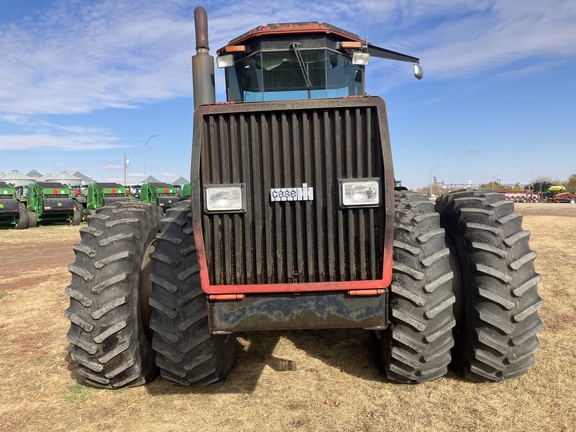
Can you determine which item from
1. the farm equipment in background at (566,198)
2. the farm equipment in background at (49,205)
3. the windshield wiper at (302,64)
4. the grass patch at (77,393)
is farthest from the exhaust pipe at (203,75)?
the farm equipment in background at (566,198)

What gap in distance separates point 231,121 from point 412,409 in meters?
2.47

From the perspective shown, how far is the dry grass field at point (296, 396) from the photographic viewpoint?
10.6 feet

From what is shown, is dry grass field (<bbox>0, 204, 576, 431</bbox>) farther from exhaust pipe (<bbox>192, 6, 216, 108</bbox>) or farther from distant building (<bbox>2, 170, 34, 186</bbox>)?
distant building (<bbox>2, 170, 34, 186</bbox>)

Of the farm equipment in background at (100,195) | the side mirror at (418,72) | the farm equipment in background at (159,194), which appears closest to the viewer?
the side mirror at (418,72)

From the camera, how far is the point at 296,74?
4.43 metres

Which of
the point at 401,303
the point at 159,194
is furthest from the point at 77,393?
the point at 159,194

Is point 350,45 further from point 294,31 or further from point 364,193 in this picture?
point 364,193

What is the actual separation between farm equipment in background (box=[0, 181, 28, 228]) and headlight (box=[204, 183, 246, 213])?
1953cm

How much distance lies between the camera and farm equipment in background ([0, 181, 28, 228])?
19141 millimetres

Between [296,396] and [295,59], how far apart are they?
3.07m

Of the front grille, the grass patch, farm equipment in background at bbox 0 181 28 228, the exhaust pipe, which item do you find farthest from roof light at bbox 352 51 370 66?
farm equipment in background at bbox 0 181 28 228

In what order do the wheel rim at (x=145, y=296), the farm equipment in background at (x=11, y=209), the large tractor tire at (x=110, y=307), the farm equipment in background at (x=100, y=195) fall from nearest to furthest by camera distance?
the large tractor tire at (x=110, y=307) < the wheel rim at (x=145, y=296) < the farm equipment in background at (x=11, y=209) < the farm equipment in background at (x=100, y=195)

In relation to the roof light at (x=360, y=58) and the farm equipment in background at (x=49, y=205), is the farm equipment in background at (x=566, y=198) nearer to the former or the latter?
the farm equipment in background at (x=49, y=205)

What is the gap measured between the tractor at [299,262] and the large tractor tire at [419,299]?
0.01m
